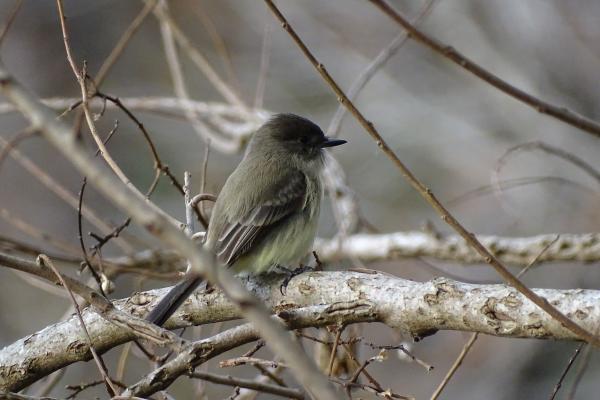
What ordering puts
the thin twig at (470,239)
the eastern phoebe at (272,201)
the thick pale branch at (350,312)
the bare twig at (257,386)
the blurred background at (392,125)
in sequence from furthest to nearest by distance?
the blurred background at (392,125), the eastern phoebe at (272,201), the bare twig at (257,386), the thick pale branch at (350,312), the thin twig at (470,239)

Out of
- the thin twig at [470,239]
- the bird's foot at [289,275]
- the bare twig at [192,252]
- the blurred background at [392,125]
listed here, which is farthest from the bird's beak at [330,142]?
the bare twig at [192,252]

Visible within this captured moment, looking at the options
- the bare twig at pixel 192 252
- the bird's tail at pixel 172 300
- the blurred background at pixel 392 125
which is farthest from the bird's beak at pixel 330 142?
Answer: the bare twig at pixel 192 252

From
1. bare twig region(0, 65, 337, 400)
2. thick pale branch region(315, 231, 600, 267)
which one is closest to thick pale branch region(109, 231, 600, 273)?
thick pale branch region(315, 231, 600, 267)

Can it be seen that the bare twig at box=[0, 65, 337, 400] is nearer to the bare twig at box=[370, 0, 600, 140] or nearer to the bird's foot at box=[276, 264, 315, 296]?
the bare twig at box=[370, 0, 600, 140]

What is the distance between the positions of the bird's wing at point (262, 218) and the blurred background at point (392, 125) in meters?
3.09

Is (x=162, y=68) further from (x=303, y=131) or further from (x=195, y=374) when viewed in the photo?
(x=195, y=374)

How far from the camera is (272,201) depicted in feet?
16.7

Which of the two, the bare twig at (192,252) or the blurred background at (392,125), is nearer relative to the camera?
the bare twig at (192,252)

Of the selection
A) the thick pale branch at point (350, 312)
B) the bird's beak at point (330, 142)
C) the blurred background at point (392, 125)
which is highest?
the blurred background at point (392, 125)

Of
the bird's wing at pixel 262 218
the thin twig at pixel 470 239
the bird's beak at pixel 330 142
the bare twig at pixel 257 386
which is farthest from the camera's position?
the bird's beak at pixel 330 142

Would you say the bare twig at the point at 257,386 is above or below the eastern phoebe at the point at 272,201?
below

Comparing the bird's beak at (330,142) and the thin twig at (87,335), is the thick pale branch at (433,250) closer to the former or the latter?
the bird's beak at (330,142)

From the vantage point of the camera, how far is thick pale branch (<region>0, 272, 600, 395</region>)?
278 centimetres

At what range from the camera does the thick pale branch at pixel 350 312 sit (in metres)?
2.78
